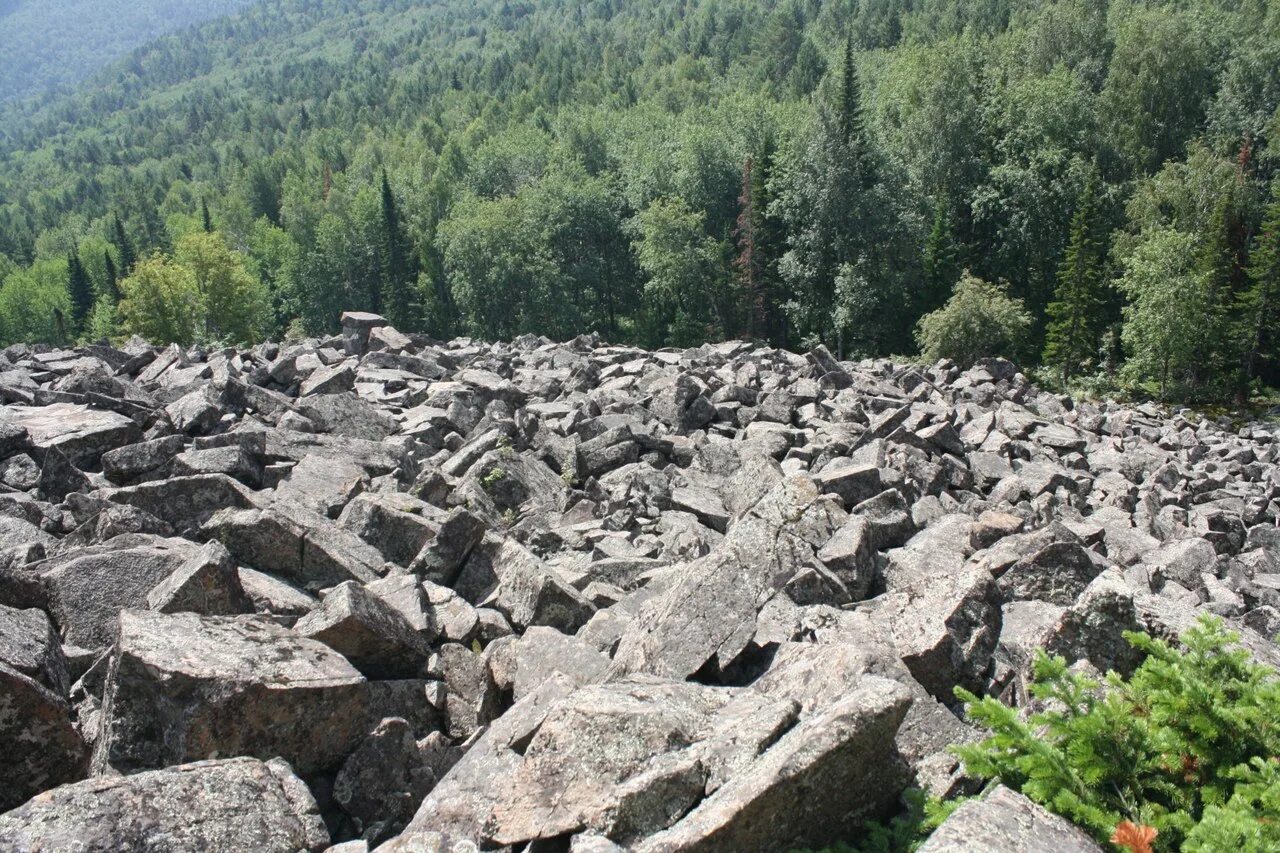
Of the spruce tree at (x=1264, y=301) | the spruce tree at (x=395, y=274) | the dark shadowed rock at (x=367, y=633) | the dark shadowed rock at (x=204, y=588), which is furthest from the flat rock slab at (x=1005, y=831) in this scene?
the spruce tree at (x=395, y=274)

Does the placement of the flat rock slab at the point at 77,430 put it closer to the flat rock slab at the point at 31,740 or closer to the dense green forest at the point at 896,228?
the flat rock slab at the point at 31,740

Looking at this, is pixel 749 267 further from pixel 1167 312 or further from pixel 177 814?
pixel 177 814

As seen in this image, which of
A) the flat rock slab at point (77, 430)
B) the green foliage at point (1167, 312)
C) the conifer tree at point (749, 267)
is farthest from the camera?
the conifer tree at point (749, 267)

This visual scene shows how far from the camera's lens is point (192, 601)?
336 inches

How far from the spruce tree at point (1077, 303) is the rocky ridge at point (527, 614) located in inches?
1443

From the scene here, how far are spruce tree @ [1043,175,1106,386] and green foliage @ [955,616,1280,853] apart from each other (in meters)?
51.7

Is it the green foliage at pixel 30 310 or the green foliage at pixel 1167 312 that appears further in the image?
the green foliage at pixel 30 310

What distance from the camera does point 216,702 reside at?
6.87 metres

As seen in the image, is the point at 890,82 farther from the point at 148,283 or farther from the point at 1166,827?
the point at 1166,827

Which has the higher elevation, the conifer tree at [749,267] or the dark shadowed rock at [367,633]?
the dark shadowed rock at [367,633]

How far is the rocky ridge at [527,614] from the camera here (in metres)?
5.81

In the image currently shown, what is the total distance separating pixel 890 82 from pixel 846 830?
85.3m

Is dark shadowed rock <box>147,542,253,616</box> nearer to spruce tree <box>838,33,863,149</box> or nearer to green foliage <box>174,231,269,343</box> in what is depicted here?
spruce tree <box>838,33,863,149</box>

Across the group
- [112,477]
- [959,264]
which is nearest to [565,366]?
[112,477]
